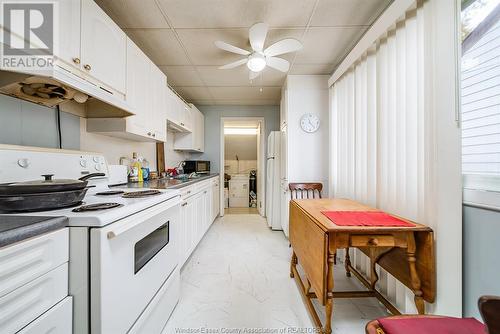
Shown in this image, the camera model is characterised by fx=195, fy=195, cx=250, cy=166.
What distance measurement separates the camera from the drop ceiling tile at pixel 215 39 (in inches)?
72.2

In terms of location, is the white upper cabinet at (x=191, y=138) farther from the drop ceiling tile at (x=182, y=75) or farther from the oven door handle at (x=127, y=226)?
Result: the oven door handle at (x=127, y=226)

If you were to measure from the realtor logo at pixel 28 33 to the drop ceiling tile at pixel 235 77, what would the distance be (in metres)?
1.67

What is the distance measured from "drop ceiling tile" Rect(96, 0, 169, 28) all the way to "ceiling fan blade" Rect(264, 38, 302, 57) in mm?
967

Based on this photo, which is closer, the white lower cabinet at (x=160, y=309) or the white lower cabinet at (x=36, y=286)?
the white lower cabinet at (x=36, y=286)

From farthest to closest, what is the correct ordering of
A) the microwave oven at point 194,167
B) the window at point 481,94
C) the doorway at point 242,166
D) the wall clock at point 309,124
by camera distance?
the doorway at point 242,166 < the microwave oven at point 194,167 < the wall clock at point 309,124 < the window at point 481,94

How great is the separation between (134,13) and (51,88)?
3.10 feet

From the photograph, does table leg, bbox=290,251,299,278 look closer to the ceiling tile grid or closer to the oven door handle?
the oven door handle

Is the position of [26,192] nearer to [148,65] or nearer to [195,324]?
[195,324]

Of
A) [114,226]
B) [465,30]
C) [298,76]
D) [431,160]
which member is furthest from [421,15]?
[114,226]

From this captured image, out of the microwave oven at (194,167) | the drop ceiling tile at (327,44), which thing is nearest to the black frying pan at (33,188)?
the drop ceiling tile at (327,44)

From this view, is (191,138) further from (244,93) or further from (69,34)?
(69,34)

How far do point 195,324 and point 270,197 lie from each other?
7.32 ft

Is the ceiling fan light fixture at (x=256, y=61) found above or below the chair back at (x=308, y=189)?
above

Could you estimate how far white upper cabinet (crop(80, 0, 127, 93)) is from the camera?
3.98 feet
